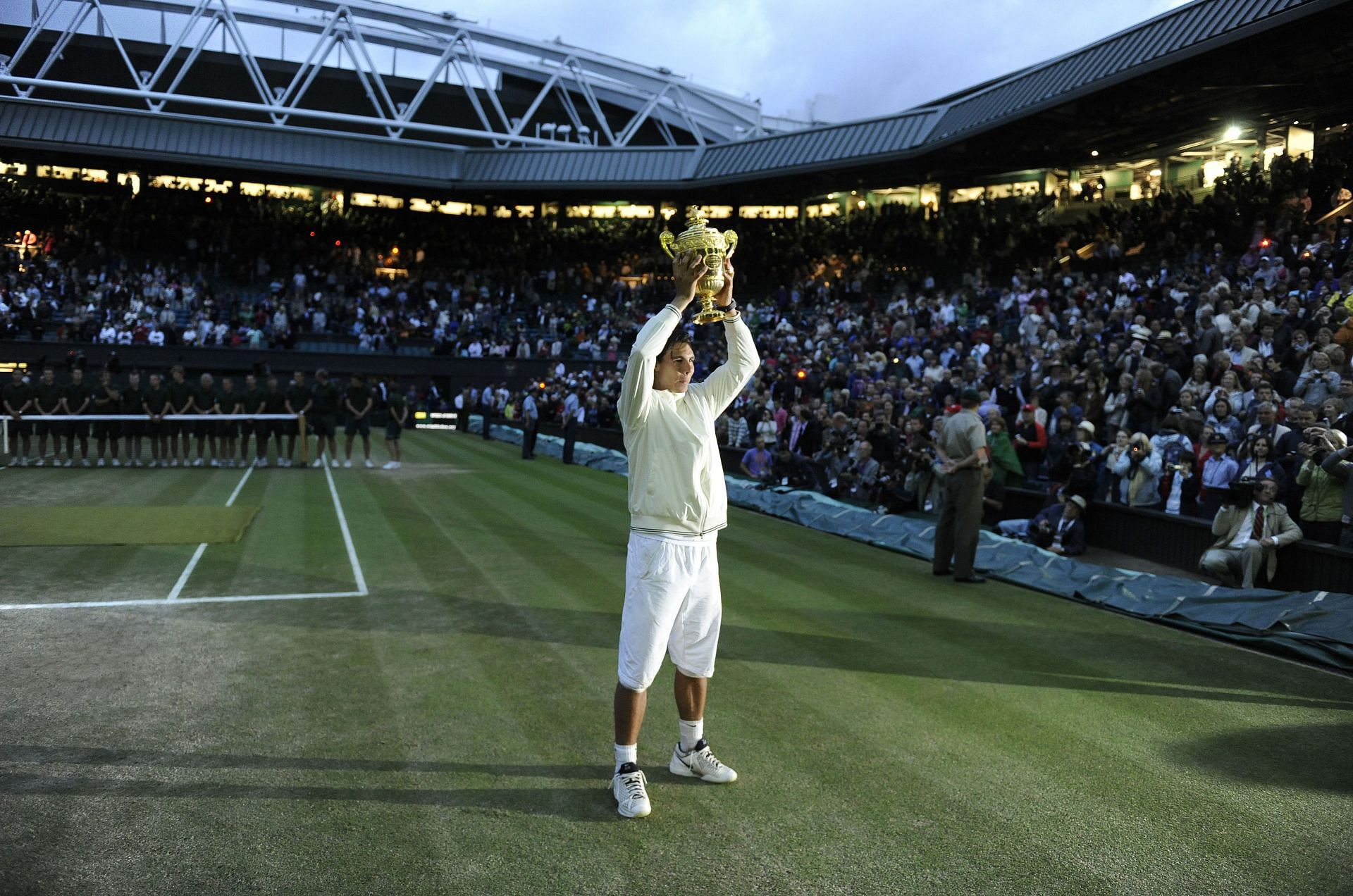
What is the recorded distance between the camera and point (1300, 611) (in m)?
7.81

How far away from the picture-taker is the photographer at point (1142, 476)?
1161 cm

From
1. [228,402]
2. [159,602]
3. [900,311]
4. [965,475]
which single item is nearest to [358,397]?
[228,402]

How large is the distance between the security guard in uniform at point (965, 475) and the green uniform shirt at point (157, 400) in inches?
594

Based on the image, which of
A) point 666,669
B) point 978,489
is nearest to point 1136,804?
point 666,669

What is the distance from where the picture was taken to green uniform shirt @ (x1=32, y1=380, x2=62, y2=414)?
728 inches

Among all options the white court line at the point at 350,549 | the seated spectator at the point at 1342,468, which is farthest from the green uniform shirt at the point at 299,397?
the seated spectator at the point at 1342,468

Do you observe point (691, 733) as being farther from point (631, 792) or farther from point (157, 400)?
point (157, 400)

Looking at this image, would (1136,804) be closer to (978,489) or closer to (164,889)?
(164,889)

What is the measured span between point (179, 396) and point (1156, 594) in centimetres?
1708

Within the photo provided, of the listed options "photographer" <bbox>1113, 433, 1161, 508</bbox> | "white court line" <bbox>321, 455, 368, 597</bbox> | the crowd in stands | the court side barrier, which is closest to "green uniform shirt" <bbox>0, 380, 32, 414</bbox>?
"white court line" <bbox>321, 455, 368, 597</bbox>

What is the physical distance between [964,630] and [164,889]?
6.05m

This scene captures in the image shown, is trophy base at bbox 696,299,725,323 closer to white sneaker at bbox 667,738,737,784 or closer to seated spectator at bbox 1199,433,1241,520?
white sneaker at bbox 667,738,737,784

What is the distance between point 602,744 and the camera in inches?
209

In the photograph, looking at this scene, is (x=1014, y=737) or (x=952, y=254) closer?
(x=1014, y=737)
